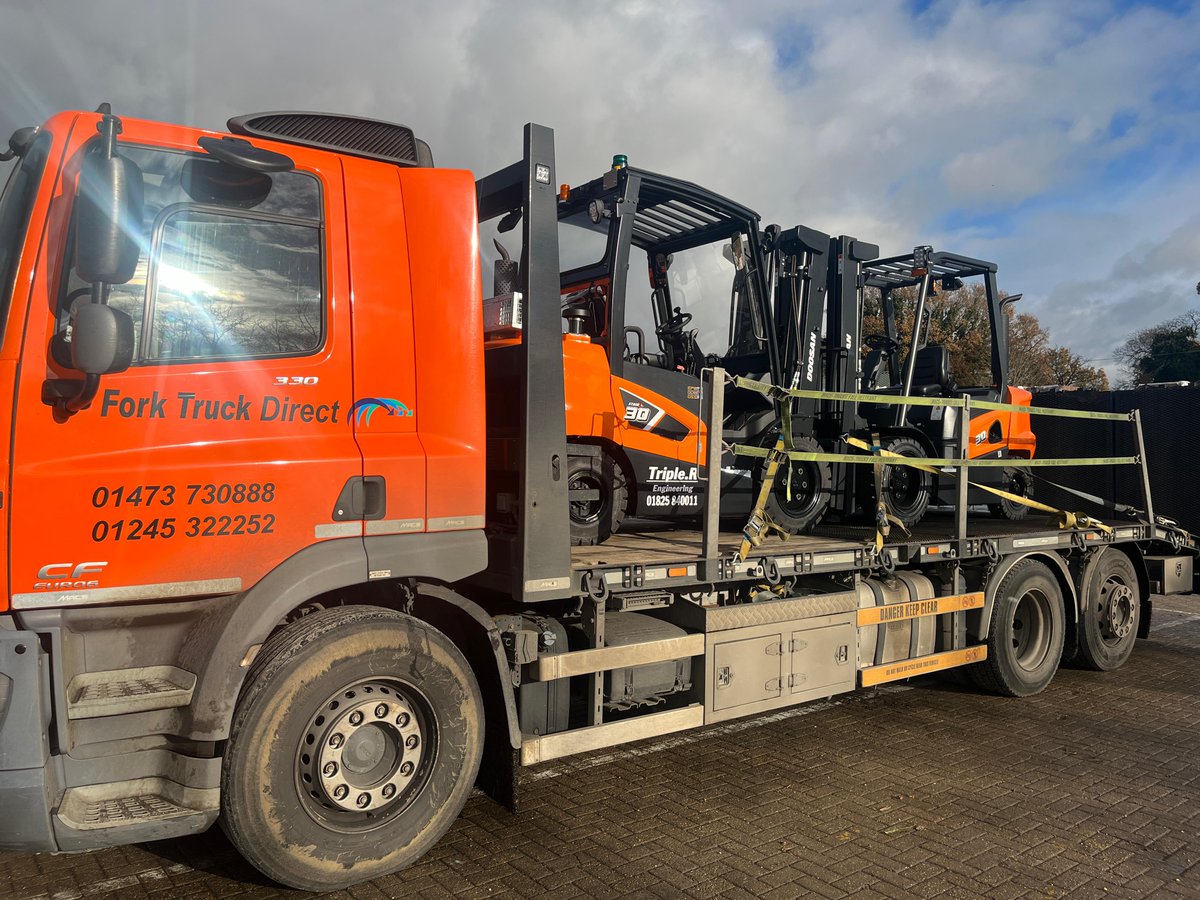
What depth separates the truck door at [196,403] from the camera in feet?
10.3

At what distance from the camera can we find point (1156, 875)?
4.07 meters

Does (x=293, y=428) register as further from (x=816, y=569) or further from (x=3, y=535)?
(x=816, y=569)

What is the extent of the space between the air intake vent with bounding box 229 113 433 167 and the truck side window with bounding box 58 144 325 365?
0.30 metres

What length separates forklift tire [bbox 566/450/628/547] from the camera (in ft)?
18.7

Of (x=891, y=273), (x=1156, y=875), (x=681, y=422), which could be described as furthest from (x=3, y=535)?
(x=891, y=273)

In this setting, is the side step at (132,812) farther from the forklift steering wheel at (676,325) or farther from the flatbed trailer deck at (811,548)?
the forklift steering wheel at (676,325)

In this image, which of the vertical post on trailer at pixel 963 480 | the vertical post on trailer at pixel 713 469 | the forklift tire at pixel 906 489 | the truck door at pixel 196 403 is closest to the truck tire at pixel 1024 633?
the vertical post on trailer at pixel 963 480

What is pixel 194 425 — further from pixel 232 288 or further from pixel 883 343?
pixel 883 343

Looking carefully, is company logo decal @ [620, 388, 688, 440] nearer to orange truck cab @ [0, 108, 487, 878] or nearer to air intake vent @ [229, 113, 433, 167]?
orange truck cab @ [0, 108, 487, 878]

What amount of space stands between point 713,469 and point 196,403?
8.69 ft

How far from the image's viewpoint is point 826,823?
4578 millimetres

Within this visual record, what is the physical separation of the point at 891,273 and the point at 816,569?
5.14 meters

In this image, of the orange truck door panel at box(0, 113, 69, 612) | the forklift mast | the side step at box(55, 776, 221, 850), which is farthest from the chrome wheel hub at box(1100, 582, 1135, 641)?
the orange truck door panel at box(0, 113, 69, 612)

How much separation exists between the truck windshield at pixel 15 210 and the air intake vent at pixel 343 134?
0.81m
